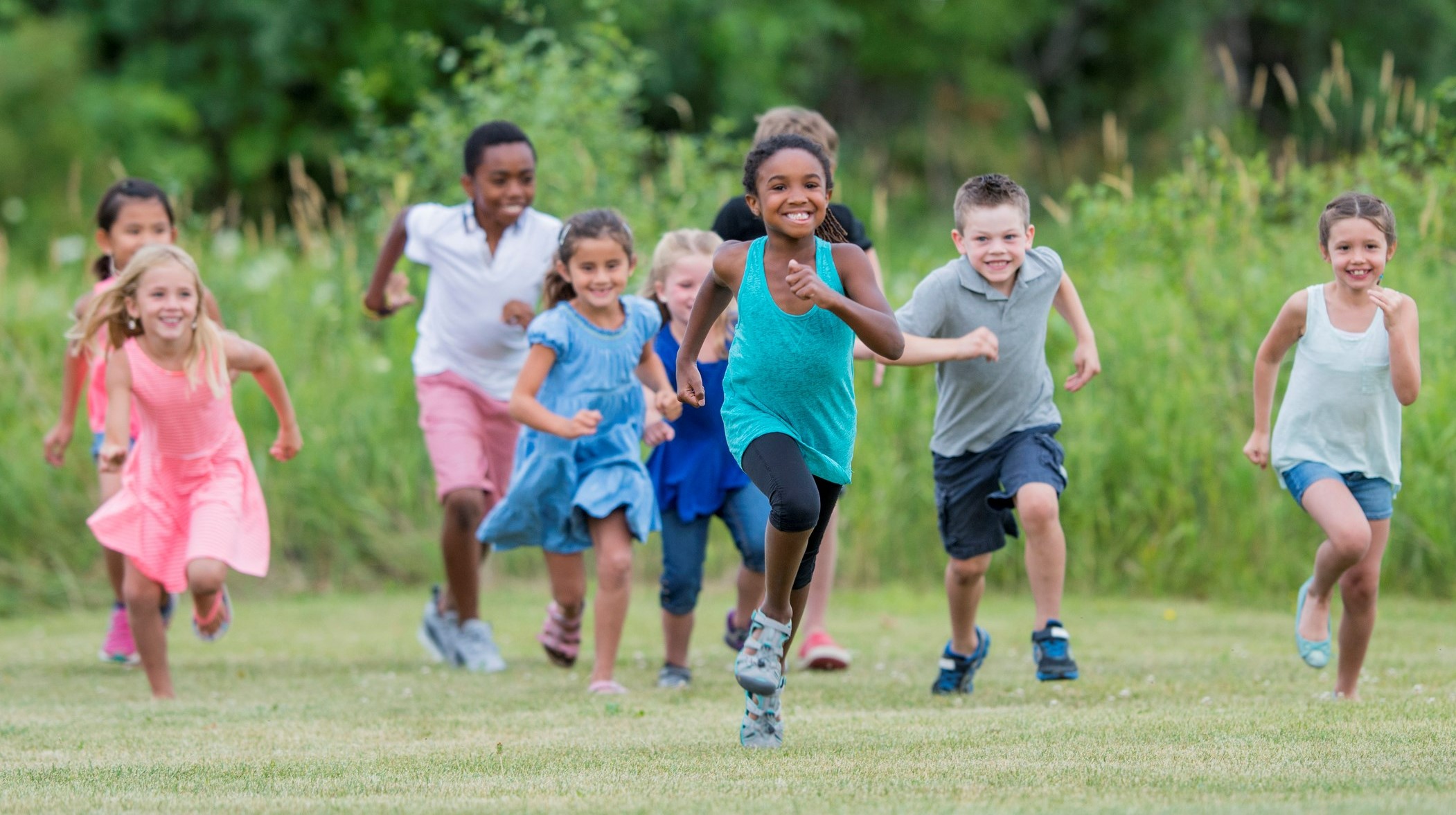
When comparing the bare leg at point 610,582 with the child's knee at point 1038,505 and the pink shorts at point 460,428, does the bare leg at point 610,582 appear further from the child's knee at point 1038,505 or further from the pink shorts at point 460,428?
the child's knee at point 1038,505

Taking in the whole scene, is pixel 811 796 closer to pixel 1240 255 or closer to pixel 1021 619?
pixel 1021 619

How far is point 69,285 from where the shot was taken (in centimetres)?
1198

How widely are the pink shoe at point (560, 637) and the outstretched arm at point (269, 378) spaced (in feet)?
4.06

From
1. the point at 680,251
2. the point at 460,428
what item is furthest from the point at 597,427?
the point at 460,428

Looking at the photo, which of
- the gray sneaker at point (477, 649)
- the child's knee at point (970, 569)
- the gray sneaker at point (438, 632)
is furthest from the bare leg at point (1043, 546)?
Answer: the gray sneaker at point (438, 632)

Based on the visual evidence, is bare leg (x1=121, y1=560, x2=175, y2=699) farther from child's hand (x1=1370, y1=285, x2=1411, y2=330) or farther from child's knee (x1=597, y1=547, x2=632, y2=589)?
child's hand (x1=1370, y1=285, x2=1411, y2=330)

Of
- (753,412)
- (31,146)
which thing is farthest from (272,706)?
(31,146)

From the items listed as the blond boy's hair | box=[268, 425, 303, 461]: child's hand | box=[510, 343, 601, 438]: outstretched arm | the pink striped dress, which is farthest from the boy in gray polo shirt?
the pink striped dress

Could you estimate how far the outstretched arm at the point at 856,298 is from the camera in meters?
4.70

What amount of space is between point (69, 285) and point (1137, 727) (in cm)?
900

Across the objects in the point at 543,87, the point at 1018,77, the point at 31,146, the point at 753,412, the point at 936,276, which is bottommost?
the point at 753,412

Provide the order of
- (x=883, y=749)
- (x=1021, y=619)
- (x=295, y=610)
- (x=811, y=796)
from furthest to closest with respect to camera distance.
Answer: (x=295, y=610) < (x=1021, y=619) < (x=883, y=749) < (x=811, y=796)

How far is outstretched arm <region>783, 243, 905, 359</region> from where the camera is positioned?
4695 mm

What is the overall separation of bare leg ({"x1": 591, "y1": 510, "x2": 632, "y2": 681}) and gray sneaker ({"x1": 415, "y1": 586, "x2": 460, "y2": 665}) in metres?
1.29
